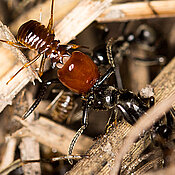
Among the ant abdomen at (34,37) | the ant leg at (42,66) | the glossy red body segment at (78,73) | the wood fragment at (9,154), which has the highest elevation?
the ant abdomen at (34,37)

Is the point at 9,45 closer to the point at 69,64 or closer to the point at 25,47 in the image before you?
the point at 25,47

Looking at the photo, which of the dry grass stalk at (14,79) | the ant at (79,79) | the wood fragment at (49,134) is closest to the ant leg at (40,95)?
the ant at (79,79)

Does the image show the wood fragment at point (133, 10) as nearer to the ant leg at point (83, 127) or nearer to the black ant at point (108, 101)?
A: the black ant at point (108, 101)

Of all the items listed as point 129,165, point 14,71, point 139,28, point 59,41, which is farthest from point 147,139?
point 139,28

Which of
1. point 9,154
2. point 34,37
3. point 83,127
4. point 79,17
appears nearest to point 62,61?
point 34,37

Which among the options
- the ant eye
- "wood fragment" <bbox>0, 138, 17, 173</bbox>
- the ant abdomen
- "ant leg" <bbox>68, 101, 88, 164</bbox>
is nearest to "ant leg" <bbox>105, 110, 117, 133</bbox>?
"ant leg" <bbox>68, 101, 88, 164</bbox>

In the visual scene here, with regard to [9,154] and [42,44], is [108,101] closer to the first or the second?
[42,44]
